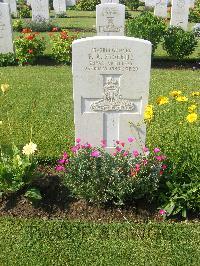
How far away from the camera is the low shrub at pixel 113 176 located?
12.8 feet

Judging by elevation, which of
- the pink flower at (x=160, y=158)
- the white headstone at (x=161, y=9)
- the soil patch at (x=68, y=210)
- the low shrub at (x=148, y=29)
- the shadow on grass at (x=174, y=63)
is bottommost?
the soil patch at (x=68, y=210)

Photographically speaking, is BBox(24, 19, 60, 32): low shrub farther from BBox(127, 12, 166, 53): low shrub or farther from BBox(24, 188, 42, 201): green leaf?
BBox(24, 188, 42, 201): green leaf

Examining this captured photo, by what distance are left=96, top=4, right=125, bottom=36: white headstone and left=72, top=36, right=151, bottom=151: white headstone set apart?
7403 mm

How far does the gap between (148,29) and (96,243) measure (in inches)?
344

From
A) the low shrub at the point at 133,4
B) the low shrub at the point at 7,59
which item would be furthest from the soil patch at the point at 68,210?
the low shrub at the point at 133,4

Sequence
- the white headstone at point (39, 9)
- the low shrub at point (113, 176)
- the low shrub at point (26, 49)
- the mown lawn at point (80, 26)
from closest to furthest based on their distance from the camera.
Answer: the low shrub at point (113, 176), the low shrub at point (26, 49), the mown lawn at point (80, 26), the white headstone at point (39, 9)

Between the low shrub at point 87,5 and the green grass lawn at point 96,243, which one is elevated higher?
the low shrub at point 87,5

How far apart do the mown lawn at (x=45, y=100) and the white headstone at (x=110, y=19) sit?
1.87 meters

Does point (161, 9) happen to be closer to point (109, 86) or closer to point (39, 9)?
point (39, 9)

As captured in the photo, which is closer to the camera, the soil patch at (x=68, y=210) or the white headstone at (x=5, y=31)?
→ the soil patch at (x=68, y=210)

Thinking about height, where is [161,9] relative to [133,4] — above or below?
below

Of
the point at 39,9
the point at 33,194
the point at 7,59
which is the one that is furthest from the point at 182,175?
the point at 39,9

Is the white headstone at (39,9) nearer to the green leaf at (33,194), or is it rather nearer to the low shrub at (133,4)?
the low shrub at (133,4)

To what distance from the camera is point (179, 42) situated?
11.0m
